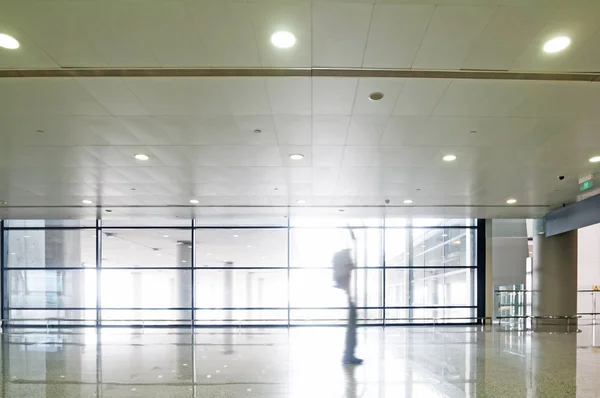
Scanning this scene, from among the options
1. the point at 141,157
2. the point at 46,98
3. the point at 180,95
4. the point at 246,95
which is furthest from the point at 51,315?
the point at 246,95

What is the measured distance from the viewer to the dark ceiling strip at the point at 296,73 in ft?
15.3

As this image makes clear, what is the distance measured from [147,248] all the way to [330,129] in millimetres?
12696

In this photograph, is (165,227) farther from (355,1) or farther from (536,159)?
(355,1)

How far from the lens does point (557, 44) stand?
13.6 ft

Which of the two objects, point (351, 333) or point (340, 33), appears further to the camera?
point (351, 333)

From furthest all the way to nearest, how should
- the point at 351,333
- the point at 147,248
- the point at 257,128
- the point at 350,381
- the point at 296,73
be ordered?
1. the point at 147,248
2. the point at 351,333
3. the point at 257,128
4. the point at 350,381
5. the point at 296,73

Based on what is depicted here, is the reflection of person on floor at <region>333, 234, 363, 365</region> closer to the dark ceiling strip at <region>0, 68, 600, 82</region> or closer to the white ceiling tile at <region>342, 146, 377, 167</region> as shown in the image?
the white ceiling tile at <region>342, 146, 377, 167</region>

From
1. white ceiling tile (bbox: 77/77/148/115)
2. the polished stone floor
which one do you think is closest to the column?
the polished stone floor

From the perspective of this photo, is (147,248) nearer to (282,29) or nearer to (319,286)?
(319,286)

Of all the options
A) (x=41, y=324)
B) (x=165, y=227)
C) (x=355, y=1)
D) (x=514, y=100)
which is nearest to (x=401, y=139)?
(x=514, y=100)

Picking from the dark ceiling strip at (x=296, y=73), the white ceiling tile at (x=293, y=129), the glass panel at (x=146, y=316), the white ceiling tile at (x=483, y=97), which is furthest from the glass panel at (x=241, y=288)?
the dark ceiling strip at (x=296, y=73)

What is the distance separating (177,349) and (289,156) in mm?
4919

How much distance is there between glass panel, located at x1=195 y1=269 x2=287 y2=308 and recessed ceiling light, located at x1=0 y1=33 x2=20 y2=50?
43.9 feet

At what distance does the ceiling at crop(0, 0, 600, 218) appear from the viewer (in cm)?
377
